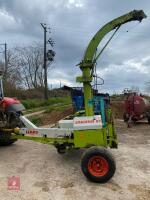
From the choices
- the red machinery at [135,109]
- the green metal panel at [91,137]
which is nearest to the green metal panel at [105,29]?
the green metal panel at [91,137]

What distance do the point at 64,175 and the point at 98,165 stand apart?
83 centimetres

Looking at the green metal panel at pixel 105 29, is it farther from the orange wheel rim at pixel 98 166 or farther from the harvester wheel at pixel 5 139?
the harvester wheel at pixel 5 139

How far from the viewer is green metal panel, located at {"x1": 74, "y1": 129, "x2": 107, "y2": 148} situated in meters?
6.89

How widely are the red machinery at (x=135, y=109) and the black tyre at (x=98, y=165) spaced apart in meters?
9.82

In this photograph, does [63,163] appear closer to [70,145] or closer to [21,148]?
[70,145]

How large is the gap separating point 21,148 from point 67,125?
257 centimetres

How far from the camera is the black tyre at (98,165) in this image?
6449 mm

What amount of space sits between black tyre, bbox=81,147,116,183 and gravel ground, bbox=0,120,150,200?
0.15m

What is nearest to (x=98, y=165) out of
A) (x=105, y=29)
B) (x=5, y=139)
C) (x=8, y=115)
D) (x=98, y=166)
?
(x=98, y=166)

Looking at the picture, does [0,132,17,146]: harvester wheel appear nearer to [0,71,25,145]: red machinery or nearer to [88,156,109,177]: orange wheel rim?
[0,71,25,145]: red machinery

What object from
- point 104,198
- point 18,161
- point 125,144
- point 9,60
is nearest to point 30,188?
point 104,198

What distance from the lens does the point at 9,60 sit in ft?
147

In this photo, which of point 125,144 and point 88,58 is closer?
point 88,58

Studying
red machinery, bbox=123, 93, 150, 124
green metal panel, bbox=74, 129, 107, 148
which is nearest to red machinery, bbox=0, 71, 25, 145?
green metal panel, bbox=74, 129, 107, 148
